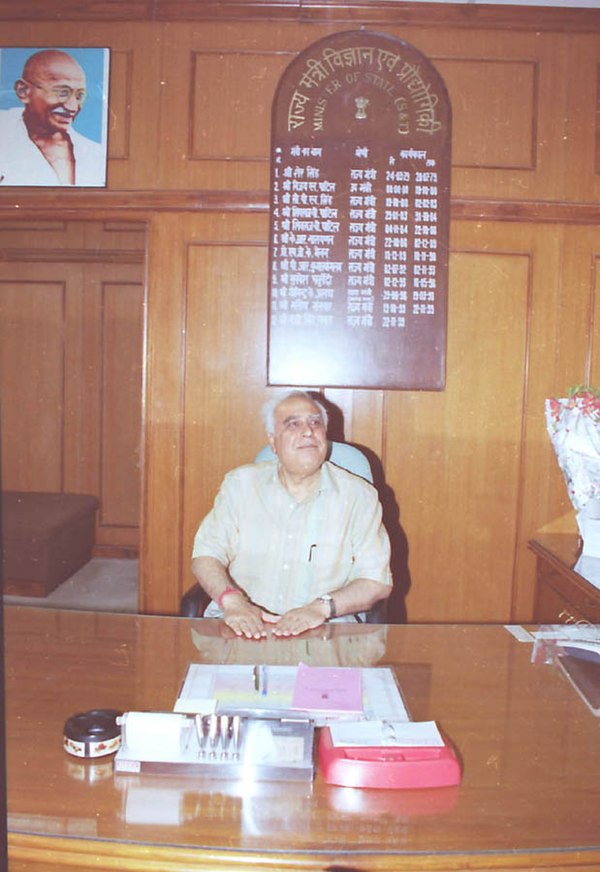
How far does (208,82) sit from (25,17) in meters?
0.87

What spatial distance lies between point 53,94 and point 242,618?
2.64m

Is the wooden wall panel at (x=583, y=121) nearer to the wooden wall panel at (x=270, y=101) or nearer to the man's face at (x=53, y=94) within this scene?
the wooden wall panel at (x=270, y=101)

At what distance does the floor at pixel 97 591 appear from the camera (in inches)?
171

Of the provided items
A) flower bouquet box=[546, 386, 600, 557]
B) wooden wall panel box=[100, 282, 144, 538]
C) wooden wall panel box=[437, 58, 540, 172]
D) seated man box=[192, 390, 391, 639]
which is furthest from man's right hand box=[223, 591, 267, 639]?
wooden wall panel box=[100, 282, 144, 538]

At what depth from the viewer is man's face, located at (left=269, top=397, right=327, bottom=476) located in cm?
231

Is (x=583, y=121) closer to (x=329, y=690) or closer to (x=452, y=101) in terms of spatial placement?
(x=452, y=101)

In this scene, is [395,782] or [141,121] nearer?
[395,782]

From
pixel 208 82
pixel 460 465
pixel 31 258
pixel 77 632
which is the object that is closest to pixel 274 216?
pixel 208 82

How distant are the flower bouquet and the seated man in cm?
69

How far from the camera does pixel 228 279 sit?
11.0 feet

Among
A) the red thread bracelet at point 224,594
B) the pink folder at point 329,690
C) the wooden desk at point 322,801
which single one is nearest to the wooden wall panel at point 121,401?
the red thread bracelet at point 224,594

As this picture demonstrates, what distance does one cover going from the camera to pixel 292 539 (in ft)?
7.59

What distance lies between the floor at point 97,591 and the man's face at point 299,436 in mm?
2271

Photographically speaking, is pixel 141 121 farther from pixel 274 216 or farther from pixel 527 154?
pixel 527 154
